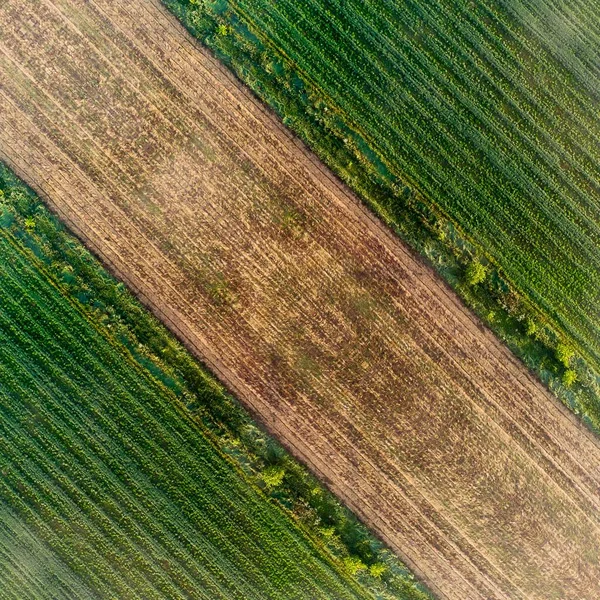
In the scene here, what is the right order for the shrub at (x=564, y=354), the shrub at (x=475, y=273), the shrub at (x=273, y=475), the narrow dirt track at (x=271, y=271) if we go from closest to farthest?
1. the shrub at (x=273, y=475)
2. the shrub at (x=475, y=273)
3. the narrow dirt track at (x=271, y=271)
4. the shrub at (x=564, y=354)

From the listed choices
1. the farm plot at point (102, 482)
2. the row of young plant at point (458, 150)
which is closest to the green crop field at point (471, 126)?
the row of young plant at point (458, 150)

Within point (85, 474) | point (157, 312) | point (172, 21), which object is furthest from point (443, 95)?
point (85, 474)

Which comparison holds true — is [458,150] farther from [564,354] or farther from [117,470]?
[117,470]

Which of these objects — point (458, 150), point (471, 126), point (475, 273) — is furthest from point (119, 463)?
point (471, 126)

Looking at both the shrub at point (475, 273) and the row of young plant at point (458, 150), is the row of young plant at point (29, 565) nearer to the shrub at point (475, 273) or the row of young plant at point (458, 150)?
the shrub at point (475, 273)

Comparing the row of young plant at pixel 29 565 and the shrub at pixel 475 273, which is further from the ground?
the shrub at pixel 475 273

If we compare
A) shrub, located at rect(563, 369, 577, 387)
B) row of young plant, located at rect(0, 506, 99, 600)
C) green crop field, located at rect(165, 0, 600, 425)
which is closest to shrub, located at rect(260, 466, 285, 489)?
row of young plant, located at rect(0, 506, 99, 600)

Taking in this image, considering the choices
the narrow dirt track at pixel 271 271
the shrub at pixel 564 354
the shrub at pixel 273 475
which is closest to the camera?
the shrub at pixel 273 475
